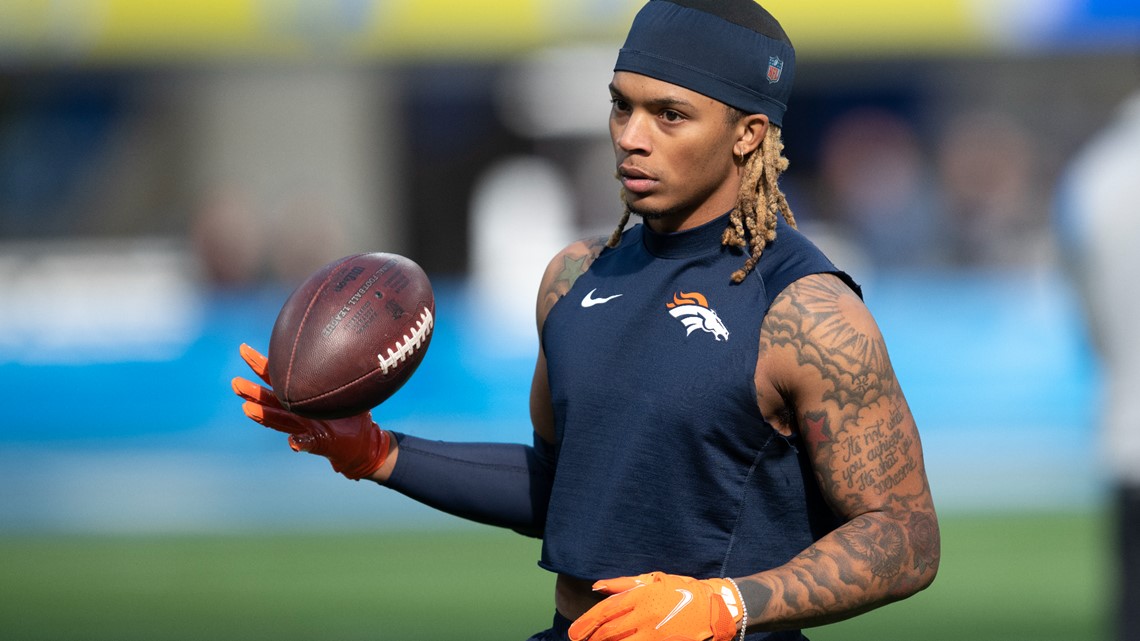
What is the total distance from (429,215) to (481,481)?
14811mm

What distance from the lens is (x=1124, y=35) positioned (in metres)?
15.6

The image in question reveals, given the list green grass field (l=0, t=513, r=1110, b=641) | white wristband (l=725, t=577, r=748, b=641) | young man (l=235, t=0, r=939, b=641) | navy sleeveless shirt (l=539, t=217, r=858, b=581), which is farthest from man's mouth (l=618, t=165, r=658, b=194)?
green grass field (l=0, t=513, r=1110, b=641)

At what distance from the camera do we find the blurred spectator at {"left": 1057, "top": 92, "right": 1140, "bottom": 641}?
4.45 metres

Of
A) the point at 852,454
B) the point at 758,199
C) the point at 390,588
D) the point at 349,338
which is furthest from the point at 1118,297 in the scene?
the point at 390,588

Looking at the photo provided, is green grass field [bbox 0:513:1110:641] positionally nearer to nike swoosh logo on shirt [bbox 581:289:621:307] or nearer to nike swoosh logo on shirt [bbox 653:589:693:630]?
nike swoosh logo on shirt [bbox 581:289:621:307]

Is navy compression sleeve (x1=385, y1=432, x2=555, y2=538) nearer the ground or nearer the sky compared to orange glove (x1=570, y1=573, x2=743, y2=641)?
nearer the sky

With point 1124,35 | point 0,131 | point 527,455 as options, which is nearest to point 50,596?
point 527,455

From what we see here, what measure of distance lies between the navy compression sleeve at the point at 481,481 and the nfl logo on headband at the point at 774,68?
3.63 ft

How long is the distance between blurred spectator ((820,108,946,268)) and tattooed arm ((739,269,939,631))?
39.4 feet

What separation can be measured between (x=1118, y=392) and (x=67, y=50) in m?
13.7

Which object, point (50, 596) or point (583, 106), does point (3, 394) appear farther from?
point (583, 106)

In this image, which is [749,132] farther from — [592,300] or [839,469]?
[839,469]

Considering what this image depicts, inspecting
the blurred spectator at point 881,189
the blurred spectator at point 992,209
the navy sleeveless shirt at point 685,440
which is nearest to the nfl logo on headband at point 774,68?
the navy sleeveless shirt at point 685,440

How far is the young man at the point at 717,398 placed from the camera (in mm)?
3158
